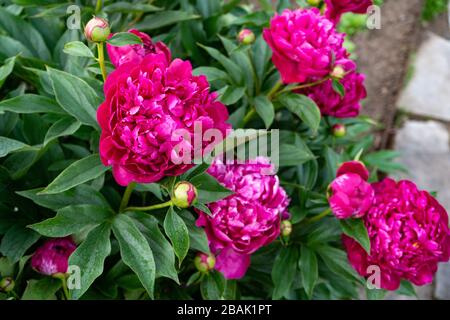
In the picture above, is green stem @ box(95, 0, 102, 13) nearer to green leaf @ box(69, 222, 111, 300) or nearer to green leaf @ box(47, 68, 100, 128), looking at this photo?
green leaf @ box(47, 68, 100, 128)

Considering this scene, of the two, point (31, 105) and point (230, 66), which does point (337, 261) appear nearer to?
point (230, 66)

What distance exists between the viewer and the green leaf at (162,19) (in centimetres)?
117

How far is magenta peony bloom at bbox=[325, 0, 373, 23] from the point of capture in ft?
3.44

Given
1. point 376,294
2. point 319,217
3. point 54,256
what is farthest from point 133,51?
point 376,294

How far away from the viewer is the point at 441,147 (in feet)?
7.91

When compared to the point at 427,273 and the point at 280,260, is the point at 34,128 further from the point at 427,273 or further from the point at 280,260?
the point at 427,273

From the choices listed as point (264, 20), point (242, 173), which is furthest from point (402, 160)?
point (242, 173)

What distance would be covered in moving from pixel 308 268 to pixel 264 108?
0.33m

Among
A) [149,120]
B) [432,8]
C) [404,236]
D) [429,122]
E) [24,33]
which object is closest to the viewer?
[149,120]

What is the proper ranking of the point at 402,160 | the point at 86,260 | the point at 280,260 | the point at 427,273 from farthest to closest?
the point at 402,160, the point at 280,260, the point at 427,273, the point at 86,260

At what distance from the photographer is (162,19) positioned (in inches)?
46.9

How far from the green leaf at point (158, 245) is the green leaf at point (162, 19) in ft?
1.50

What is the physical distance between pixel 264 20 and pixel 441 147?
149 cm

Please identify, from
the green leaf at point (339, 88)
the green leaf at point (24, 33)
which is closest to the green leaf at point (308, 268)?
the green leaf at point (339, 88)
